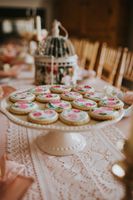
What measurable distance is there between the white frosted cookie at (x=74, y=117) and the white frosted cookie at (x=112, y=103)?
0.11 metres

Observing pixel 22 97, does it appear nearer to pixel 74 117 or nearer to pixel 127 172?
pixel 74 117

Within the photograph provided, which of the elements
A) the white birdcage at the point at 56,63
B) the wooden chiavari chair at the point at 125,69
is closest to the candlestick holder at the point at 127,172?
the white birdcage at the point at 56,63

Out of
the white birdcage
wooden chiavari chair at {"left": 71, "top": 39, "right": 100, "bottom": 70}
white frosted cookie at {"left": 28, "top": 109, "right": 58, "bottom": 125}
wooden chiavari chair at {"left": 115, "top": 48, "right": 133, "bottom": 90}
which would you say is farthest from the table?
wooden chiavari chair at {"left": 71, "top": 39, "right": 100, "bottom": 70}

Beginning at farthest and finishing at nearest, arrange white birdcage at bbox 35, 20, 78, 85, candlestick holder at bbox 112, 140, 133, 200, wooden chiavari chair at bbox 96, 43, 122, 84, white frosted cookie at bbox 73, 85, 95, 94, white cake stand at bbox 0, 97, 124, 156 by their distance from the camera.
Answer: wooden chiavari chair at bbox 96, 43, 122, 84 → white birdcage at bbox 35, 20, 78, 85 → white frosted cookie at bbox 73, 85, 95, 94 → white cake stand at bbox 0, 97, 124, 156 → candlestick holder at bbox 112, 140, 133, 200

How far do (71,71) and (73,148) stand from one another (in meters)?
0.56

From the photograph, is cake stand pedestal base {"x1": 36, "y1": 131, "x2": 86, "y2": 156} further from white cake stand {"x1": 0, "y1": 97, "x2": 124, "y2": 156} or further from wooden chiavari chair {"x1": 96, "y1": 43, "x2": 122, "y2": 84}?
wooden chiavari chair {"x1": 96, "y1": 43, "x2": 122, "y2": 84}

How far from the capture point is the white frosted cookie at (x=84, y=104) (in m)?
0.83

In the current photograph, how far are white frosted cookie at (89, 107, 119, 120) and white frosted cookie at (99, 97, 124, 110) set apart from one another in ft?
0.16

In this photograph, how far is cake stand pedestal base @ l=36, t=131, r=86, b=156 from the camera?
2.65ft

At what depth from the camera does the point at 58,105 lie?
845 mm

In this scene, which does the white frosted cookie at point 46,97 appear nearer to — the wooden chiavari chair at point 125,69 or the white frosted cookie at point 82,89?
the white frosted cookie at point 82,89

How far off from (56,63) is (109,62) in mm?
976

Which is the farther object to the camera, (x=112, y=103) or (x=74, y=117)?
(x=112, y=103)

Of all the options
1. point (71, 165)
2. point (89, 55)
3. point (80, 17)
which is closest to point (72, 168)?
point (71, 165)
